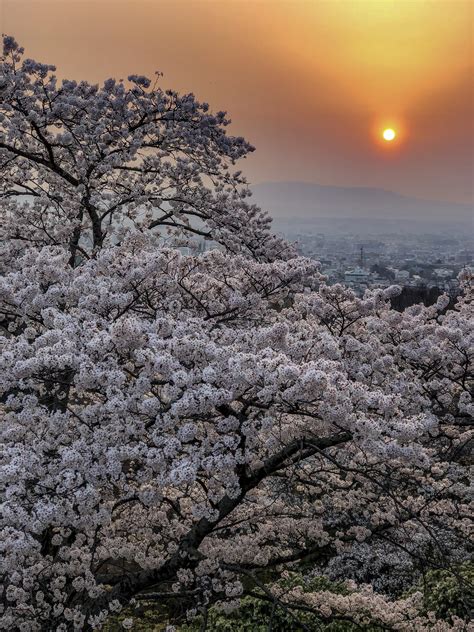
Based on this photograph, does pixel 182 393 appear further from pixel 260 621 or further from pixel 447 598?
pixel 447 598

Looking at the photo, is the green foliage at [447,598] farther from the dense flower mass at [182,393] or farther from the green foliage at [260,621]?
the green foliage at [260,621]

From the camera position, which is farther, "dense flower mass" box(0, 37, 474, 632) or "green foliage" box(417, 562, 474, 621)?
"green foliage" box(417, 562, 474, 621)

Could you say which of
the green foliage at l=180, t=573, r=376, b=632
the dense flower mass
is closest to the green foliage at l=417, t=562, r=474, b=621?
the dense flower mass

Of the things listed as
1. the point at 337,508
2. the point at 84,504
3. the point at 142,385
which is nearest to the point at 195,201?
the point at 337,508

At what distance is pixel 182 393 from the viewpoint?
17.0ft

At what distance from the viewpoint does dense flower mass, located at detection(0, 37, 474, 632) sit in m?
5.04

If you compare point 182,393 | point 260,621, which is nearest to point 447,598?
point 260,621

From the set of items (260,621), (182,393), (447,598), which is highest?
(182,393)

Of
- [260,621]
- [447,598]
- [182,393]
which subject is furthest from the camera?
[447,598]

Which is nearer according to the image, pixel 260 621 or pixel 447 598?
pixel 260 621

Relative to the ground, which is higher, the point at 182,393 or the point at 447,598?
the point at 182,393

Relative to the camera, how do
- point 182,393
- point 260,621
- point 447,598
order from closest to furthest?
point 182,393
point 260,621
point 447,598

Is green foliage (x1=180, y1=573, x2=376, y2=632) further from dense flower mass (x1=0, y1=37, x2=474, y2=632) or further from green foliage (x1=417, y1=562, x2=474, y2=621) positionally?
green foliage (x1=417, y1=562, x2=474, y2=621)

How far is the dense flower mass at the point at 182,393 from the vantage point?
16.5 feet
